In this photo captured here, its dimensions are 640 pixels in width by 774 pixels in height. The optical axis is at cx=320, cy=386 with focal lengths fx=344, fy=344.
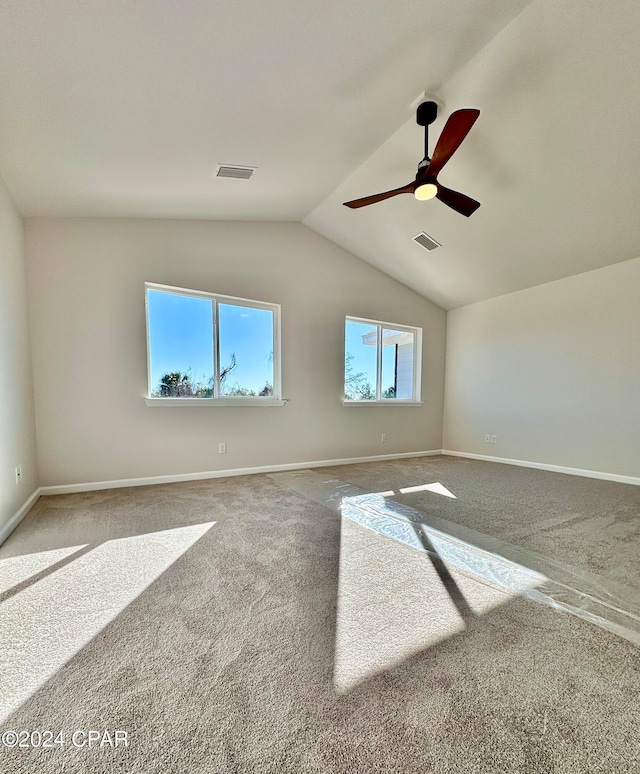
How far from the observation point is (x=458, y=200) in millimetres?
2750

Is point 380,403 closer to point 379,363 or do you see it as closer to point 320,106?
point 379,363

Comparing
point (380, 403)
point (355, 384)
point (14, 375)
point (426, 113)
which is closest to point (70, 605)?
point (14, 375)

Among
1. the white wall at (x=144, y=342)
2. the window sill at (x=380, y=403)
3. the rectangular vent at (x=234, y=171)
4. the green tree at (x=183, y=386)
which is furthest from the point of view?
the window sill at (x=380, y=403)

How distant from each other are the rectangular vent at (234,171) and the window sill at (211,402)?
2237mm

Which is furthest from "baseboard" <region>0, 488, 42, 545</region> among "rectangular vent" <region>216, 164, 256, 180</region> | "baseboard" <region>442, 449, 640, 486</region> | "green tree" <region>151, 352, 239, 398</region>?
"baseboard" <region>442, 449, 640, 486</region>

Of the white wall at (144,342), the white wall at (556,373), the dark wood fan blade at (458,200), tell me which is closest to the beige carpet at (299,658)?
the white wall at (144,342)

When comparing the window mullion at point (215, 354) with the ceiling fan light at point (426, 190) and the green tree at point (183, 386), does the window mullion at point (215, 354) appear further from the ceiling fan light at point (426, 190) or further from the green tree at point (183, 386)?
the ceiling fan light at point (426, 190)

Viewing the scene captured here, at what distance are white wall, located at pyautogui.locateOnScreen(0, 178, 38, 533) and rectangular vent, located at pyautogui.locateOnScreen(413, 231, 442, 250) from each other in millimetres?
3966

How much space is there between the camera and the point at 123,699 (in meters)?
1.11

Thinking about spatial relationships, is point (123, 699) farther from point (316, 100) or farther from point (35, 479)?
point (316, 100)

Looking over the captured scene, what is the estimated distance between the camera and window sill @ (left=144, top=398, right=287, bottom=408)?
3.68 meters

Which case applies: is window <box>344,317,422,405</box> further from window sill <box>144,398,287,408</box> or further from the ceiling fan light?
the ceiling fan light

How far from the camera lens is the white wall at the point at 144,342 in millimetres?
3301

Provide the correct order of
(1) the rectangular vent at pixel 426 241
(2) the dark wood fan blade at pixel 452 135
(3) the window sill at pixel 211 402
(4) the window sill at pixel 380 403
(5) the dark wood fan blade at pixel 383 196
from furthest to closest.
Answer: (4) the window sill at pixel 380 403 < (1) the rectangular vent at pixel 426 241 < (3) the window sill at pixel 211 402 < (5) the dark wood fan blade at pixel 383 196 < (2) the dark wood fan blade at pixel 452 135
